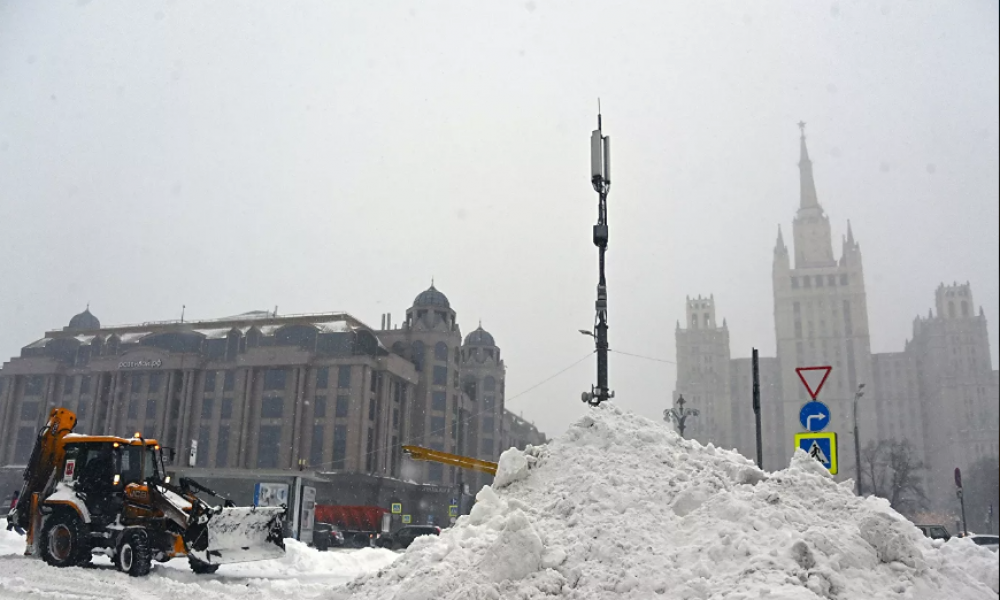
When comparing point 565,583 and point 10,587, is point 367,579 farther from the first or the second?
point 10,587

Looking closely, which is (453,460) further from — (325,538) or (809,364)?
(809,364)

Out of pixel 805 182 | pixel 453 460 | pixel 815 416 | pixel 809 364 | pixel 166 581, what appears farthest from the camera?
pixel 805 182

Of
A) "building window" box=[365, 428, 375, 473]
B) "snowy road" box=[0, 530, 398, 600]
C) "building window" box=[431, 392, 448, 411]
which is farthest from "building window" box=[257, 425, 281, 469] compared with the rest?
"snowy road" box=[0, 530, 398, 600]

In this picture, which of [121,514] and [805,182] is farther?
[805,182]

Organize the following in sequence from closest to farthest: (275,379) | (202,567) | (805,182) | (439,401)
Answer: (202,567)
(275,379)
(439,401)
(805,182)

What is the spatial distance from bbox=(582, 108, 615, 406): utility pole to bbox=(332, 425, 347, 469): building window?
4602 cm

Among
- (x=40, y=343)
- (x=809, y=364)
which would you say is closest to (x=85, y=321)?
(x=40, y=343)

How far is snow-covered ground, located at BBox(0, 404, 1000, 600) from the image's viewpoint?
24.4 feet

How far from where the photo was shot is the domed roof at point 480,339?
79500 millimetres

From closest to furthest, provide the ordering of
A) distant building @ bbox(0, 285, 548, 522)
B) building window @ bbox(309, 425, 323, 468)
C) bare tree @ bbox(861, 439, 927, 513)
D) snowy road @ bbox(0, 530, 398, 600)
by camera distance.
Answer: snowy road @ bbox(0, 530, 398, 600) → bare tree @ bbox(861, 439, 927, 513) → building window @ bbox(309, 425, 323, 468) → distant building @ bbox(0, 285, 548, 522)

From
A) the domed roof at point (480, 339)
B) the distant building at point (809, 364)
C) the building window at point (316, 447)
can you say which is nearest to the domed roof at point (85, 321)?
the building window at point (316, 447)

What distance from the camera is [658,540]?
8383 millimetres

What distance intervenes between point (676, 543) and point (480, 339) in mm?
71370

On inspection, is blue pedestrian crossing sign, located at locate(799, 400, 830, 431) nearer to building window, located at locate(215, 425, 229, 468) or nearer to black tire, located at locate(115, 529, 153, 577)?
black tire, located at locate(115, 529, 153, 577)
